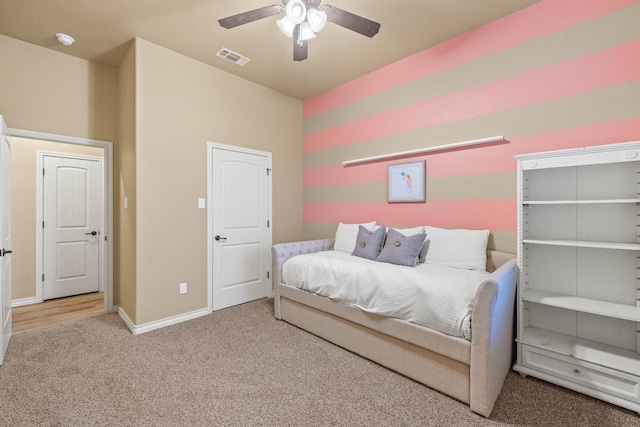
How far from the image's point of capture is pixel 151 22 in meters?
2.59

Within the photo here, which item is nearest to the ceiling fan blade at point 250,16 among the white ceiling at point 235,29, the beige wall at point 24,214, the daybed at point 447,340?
the white ceiling at point 235,29

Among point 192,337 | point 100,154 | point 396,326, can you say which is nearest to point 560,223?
point 396,326

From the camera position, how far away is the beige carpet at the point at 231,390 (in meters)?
1.66

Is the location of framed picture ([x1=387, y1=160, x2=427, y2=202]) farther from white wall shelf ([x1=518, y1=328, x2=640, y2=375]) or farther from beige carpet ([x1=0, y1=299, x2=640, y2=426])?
beige carpet ([x1=0, y1=299, x2=640, y2=426])

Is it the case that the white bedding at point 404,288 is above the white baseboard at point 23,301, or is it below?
above

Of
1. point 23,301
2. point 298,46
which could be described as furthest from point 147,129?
point 23,301

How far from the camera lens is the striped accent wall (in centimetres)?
208

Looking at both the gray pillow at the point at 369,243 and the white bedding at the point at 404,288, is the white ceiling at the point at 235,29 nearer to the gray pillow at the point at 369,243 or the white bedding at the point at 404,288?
the gray pillow at the point at 369,243

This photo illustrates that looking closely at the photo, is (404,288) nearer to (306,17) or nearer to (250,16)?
(306,17)

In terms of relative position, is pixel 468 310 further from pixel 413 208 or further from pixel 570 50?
pixel 570 50

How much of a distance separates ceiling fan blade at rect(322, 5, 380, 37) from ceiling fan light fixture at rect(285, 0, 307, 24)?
169 millimetres

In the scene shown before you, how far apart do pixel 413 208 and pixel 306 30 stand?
2015 millimetres

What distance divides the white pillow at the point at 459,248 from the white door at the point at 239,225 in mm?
2194

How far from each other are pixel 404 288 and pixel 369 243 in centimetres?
93
